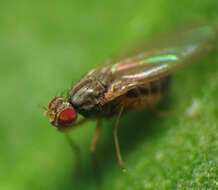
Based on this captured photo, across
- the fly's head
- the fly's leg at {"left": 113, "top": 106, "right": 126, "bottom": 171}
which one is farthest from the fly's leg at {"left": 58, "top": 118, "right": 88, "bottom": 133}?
the fly's leg at {"left": 113, "top": 106, "right": 126, "bottom": 171}

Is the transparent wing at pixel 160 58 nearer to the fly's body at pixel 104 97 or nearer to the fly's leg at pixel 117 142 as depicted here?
the fly's body at pixel 104 97

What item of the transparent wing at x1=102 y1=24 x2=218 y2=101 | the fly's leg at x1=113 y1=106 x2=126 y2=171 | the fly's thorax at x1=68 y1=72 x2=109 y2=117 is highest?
the fly's thorax at x1=68 y1=72 x2=109 y2=117

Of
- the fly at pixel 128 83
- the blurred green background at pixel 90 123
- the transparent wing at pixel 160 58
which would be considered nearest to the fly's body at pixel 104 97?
the fly at pixel 128 83

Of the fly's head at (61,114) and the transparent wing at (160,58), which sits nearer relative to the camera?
the fly's head at (61,114)

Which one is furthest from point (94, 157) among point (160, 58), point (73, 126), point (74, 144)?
point (160, 58)

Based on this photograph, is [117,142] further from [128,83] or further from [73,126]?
[128,83]

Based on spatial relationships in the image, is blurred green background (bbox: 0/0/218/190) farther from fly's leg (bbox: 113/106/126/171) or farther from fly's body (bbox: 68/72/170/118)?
fly's body (bbox: 68/72/170/118)
